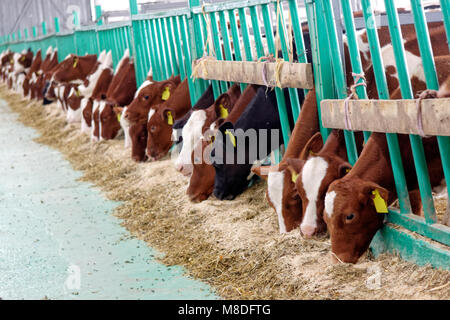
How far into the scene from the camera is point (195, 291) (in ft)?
13.5

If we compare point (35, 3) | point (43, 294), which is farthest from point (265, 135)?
point (35, 3)

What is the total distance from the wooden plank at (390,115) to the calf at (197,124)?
198 cm

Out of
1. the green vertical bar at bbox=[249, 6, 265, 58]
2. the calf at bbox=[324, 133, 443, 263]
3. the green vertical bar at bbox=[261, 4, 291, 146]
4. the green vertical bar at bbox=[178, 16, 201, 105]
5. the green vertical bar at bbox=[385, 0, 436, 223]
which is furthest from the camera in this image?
the green vertical bar at bbox=[178, 16, 201, 105]

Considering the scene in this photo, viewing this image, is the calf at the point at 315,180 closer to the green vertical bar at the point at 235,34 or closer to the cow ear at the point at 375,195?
the cow ear at the point at 375,195

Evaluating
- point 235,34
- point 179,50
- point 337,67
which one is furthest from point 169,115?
point 337,67

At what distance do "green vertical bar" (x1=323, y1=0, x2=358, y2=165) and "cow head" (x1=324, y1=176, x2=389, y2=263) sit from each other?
1.47 feet

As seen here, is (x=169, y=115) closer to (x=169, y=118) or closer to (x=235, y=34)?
(x=169, y=118)

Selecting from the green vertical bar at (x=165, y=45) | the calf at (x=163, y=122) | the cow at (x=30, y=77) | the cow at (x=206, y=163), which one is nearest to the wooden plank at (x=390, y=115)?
the cow at (x=206, y=163)

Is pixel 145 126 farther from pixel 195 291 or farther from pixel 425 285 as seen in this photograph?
pixel 425 285

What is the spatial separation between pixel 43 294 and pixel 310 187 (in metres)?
1.74

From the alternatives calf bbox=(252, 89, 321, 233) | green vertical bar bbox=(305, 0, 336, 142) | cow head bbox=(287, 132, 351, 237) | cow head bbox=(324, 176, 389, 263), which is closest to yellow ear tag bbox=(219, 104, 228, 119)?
calf bbox=(252, 89, 321, 233)

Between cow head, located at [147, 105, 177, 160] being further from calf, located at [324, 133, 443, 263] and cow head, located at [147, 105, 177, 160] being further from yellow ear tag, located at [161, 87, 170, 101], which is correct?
calf, located at [324, 133, 443, 263]

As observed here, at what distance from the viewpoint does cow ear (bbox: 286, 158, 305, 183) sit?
4.43 meters

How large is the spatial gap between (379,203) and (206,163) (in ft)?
8.10
